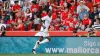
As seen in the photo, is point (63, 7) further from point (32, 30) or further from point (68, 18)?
point (32, 30)

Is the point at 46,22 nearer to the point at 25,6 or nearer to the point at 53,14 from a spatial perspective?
the point at 53,14

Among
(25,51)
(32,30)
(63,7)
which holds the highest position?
(63,7)

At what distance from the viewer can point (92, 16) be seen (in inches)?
525

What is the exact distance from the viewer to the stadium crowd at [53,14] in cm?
1283

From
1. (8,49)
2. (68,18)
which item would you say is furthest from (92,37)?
(8,49)

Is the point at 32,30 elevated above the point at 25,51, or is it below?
above

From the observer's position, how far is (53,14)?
13.5m

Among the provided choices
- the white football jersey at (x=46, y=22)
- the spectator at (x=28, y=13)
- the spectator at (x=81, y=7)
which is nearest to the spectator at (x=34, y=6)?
the spectator at (x=28, y=13)

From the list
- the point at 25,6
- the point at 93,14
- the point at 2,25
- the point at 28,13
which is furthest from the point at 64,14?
the point at 2,25

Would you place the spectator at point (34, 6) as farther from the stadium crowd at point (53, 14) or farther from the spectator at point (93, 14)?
the spectator at point (93, 14)

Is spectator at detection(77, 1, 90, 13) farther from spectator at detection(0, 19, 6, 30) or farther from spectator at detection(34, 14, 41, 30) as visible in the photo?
spectator at detection(0, 19, 6, 30)

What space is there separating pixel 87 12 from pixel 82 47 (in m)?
1.91

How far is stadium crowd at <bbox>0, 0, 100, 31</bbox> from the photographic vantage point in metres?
12.8

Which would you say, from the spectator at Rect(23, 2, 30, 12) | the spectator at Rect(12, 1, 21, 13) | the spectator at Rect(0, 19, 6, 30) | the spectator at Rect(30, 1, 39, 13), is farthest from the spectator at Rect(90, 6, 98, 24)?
the spectator at Rect(0, 19, 6, 30)
